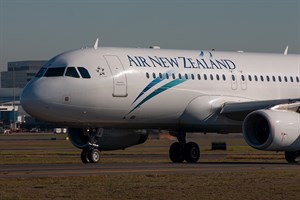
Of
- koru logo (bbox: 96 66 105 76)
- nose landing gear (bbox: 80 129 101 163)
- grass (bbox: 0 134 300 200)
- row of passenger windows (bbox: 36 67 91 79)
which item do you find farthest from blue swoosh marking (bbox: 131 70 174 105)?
grass (bbox: 0 134 300 200)

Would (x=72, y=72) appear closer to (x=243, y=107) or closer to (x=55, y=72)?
(x=55, y=72)

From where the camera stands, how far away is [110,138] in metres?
42.2

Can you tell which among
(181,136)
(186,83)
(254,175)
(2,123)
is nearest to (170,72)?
(186,83)

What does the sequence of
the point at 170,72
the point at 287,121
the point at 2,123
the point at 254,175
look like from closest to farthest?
the point at 254,175
the point at 287,121
the point at 170,72
the point at 2,123

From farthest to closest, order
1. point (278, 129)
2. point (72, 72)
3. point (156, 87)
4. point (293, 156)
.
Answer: point (293, 156), point (156, 87), point (72, 72), point (278, 129)

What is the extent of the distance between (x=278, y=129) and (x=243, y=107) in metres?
3.61

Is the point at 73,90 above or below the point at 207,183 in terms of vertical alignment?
above

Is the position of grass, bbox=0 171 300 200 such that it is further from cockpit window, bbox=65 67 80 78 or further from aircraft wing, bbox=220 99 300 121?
aircraft wing, bbox=220 99 300 121

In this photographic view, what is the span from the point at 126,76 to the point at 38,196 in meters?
16.4

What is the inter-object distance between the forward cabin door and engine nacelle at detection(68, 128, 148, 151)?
7.71 ft

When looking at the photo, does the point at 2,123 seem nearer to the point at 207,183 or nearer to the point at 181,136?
the point at 181,136

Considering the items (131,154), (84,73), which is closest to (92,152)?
(84,73)

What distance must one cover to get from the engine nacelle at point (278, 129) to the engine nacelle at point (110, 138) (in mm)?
6211

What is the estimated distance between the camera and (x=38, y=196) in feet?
76.6
